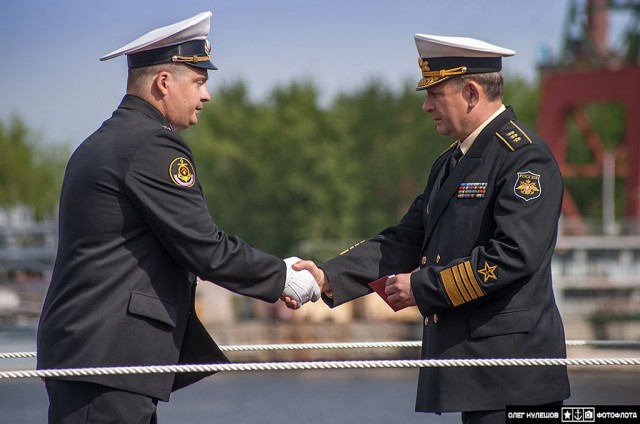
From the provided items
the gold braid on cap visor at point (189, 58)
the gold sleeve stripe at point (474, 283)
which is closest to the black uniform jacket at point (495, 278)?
the gold sleeve stripe at point (474, 283)

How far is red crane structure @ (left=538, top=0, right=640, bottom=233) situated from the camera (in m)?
42.8

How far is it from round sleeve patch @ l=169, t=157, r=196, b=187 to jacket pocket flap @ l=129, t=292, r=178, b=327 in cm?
42

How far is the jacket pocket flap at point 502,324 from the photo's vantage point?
4.52 metres

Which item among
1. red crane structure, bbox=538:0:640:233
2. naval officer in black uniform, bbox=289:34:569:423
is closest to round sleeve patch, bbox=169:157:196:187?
naval officer in black uniform, bbox=289:34:569:423

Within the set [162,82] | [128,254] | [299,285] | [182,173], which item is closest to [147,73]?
[162,82]

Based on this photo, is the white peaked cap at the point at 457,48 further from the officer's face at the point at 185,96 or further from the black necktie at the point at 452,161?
the officer's face at the point at 185,96

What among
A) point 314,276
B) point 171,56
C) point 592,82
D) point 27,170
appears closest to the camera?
point 171,56

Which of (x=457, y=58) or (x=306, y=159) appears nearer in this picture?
(x=457, y=58)

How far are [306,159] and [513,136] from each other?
179ft

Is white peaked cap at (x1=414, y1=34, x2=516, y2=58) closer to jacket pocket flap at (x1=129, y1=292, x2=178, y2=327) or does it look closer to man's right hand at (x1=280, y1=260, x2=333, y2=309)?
man's right hand at (x1=280, y1=260, x2=333, y2=309)

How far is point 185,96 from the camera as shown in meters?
4.69

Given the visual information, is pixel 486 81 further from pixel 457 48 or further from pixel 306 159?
pixel 306 159

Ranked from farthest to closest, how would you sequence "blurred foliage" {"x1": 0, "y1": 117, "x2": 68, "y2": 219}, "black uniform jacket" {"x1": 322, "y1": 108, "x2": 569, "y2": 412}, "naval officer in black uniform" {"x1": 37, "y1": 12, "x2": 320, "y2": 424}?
"blurred foliage" {"x1": 0, "y1": 117, "x2": 68, "y2": 219}
"black uniform jacket" {"x1": 322, "y1": 108, "x2": 569, "y2": 412}
"naval officer in black uniform" {"x1": 37, "y1": 12, "x2": 320, "y2": 424}

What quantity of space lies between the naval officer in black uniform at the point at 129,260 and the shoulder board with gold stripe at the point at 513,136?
3.46 feet
